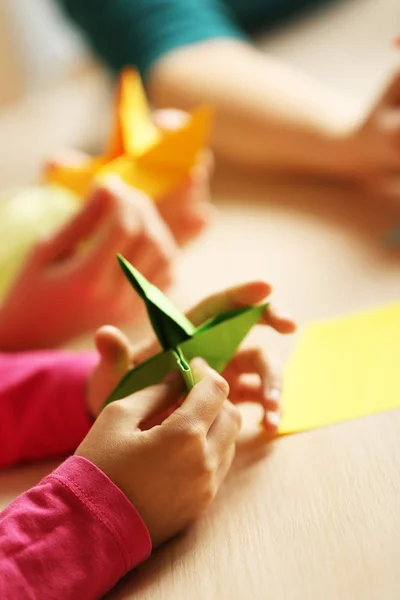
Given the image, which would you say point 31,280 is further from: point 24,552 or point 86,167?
point 24,552

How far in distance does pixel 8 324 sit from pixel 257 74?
43 centimetres

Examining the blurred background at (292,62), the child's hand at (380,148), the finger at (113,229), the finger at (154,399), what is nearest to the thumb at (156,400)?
the finger at (154,399)

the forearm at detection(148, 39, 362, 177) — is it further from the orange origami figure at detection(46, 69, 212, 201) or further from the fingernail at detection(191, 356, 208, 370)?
the fingernail at detection(191, 356, 208, 370)

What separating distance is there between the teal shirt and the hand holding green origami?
0.56 metres

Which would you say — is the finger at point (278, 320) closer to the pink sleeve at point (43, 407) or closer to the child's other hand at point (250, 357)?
the child's other hand at point (250, 357)

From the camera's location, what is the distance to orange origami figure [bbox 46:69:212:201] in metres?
0.66

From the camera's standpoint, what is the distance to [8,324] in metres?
0.62

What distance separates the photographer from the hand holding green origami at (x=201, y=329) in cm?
40

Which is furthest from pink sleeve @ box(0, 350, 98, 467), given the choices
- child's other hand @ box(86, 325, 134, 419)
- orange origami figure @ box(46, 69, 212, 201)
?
orange origami figure @ box(46, 69, 212, 201)

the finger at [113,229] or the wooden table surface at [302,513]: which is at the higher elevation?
the finger at [113,229]

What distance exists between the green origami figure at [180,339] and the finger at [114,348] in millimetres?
30

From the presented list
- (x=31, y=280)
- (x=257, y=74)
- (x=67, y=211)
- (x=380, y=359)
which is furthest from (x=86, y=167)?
(x=380, y=359)

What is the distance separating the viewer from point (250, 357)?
463 millimetres

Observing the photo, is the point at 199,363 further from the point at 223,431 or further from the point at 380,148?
the point at 380,148
